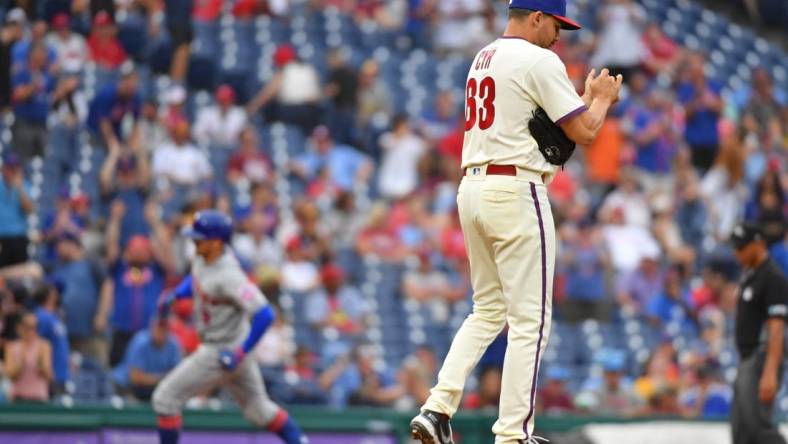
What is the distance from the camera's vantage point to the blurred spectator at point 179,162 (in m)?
16.1

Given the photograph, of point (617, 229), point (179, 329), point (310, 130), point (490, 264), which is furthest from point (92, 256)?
point (490, 264)

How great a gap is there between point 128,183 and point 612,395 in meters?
5.26

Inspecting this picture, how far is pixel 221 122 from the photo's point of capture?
17.5m

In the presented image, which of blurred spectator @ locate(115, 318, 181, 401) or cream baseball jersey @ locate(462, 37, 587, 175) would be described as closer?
cream baseball jersey @ locate(462, 37, 587, 175)

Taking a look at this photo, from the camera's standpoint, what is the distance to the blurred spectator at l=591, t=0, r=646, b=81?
20938mm

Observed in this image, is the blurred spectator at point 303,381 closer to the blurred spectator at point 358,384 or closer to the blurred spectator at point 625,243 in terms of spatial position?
the blurred spectator at point 358,384

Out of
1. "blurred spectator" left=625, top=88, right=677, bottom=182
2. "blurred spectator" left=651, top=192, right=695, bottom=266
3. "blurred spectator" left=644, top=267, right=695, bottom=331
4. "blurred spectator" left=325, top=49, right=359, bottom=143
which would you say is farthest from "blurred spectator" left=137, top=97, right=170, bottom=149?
"blurred spectator" left=625, top=88, right=677, bottom=182

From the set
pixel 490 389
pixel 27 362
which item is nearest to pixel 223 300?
pixel 27 362

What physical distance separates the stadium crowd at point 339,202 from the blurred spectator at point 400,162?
31 mm

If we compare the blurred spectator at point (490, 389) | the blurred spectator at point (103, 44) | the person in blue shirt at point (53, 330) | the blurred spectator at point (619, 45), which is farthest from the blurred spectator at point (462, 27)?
the person in blue shirt at point (53, 330)

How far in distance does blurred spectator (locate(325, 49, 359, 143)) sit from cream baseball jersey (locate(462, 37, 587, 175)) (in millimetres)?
11241

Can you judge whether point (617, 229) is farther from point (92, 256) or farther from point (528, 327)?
point (528, 327)

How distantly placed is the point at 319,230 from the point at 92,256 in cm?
285

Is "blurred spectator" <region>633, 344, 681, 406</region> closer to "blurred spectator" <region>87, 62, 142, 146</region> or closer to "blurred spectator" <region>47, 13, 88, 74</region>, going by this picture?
"blurred spectator" <region>87, 62, 142, 146</region>
